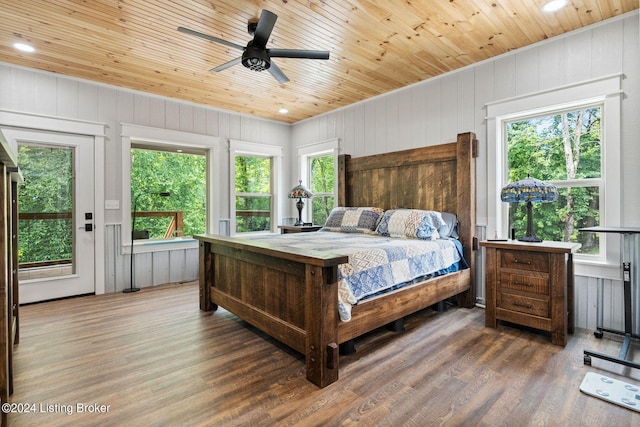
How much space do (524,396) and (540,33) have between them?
9.84 ft

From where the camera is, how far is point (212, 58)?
3309 millimetres

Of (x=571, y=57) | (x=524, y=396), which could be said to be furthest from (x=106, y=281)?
(x=571, y=57)

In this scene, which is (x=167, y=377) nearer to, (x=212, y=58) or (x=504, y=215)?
(x=212, y=58)

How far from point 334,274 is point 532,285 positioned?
1808mm

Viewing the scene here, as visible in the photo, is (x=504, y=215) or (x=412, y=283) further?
(x=504, y=215)

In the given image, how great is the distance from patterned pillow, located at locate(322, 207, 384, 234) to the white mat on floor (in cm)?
229

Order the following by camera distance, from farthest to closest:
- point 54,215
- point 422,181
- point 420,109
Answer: point 420,109 → point 422,181 → point 54,215

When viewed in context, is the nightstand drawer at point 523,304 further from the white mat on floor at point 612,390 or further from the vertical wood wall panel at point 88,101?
the vertical wood wall panel at point 88,101

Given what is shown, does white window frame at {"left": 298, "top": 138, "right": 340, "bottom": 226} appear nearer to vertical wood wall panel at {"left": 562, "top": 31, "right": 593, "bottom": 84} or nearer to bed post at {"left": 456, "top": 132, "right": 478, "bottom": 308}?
bed post at {"left": 456, "top": 132, "right": 478, "bottom": 308}

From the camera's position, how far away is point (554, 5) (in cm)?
245

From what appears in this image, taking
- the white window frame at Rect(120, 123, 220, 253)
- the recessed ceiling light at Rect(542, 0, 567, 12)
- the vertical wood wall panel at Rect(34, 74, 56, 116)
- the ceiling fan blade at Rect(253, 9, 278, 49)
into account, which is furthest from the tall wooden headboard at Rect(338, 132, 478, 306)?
the vertical wood wall panel at Rect(34, 74, 56, 116)

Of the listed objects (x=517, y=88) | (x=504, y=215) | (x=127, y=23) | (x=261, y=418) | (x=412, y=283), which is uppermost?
(x=127, y=23)

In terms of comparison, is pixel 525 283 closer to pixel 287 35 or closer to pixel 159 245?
pixel 287 35

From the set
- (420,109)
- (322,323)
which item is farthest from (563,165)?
(322,323)
